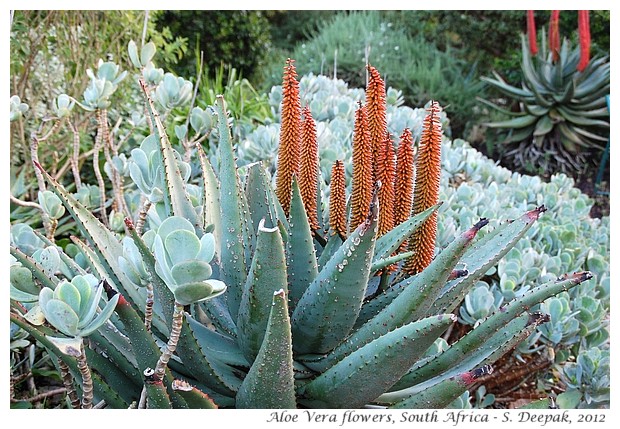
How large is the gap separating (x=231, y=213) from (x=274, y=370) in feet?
1.02

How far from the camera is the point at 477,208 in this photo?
235 centimetres

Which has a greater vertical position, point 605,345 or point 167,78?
point 167,78

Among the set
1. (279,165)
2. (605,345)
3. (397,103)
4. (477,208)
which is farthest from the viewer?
(397,103)

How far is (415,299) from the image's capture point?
100cm

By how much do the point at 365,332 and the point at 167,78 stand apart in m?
1.00

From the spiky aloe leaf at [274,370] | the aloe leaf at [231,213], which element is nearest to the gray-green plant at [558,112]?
the aloe leaf at [231,213]

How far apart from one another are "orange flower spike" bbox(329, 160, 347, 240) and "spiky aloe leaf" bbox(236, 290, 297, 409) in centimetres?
36

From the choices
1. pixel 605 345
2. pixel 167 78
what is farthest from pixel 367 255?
pixel 605 345

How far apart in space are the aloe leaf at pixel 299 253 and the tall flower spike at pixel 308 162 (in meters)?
0.12

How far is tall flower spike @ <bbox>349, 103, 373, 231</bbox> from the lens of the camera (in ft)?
3.69

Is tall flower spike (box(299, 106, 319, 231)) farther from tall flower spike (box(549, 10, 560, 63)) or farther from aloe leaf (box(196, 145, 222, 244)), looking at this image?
tall flower spike (box(549, 10, 560, 63))

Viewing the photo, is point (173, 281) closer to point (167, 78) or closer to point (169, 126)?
point (167, 78)

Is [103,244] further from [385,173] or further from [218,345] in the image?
[385,173]

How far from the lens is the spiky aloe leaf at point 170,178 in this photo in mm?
1135
